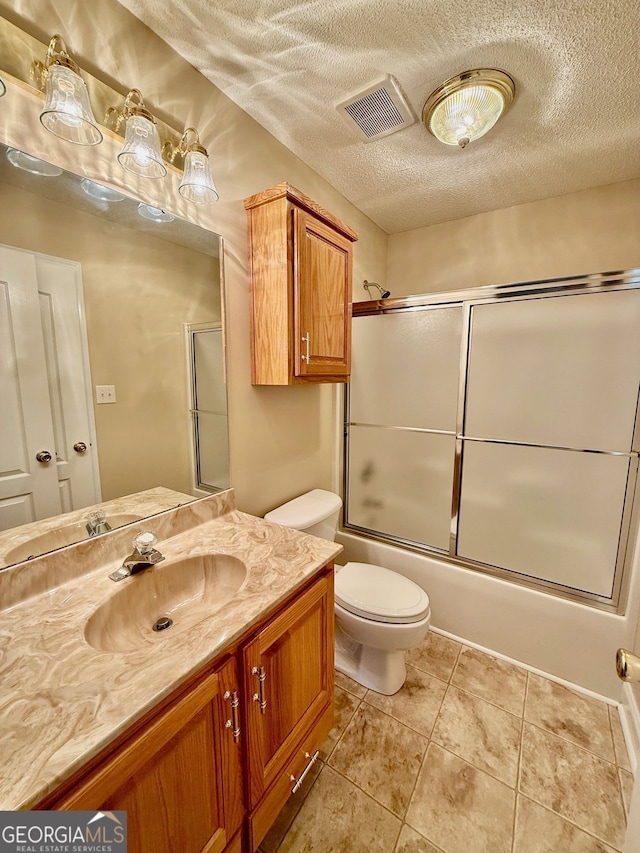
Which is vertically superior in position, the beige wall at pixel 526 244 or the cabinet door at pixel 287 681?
the beige wall at pixel 526 244

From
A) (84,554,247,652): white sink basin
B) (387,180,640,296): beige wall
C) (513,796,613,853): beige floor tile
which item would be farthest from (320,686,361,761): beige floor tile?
(387,180,640,296): beige wall

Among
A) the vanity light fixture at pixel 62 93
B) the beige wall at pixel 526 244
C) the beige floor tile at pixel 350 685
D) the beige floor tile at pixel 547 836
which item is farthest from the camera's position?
the beige wall at pixel 526 244

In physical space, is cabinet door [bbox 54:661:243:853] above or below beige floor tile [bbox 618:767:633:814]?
above

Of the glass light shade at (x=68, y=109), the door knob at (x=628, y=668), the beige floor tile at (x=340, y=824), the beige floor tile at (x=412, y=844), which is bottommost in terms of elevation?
the beige floor tile at (x=340, y=824)

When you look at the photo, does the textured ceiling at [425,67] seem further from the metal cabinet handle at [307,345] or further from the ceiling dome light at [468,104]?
the metal cabinet handle at [307,345]

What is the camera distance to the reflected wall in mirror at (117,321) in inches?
33.8

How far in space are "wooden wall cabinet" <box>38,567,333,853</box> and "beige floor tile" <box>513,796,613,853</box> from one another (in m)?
0.67

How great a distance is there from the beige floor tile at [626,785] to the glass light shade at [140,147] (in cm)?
255

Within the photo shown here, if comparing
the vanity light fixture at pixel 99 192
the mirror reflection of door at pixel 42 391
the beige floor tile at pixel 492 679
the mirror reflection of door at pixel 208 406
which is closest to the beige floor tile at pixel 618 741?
the beige floor tile at pixel 492 679

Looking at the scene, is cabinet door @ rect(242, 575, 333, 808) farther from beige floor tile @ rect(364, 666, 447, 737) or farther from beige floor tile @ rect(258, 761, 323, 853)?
beige floor tile @ rect(364, 666, 447, 737)

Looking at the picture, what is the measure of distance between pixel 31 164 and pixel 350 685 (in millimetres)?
2210

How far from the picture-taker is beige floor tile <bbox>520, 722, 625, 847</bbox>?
3.58ft

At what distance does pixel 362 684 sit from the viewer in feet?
5.28

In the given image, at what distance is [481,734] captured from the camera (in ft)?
4.50
